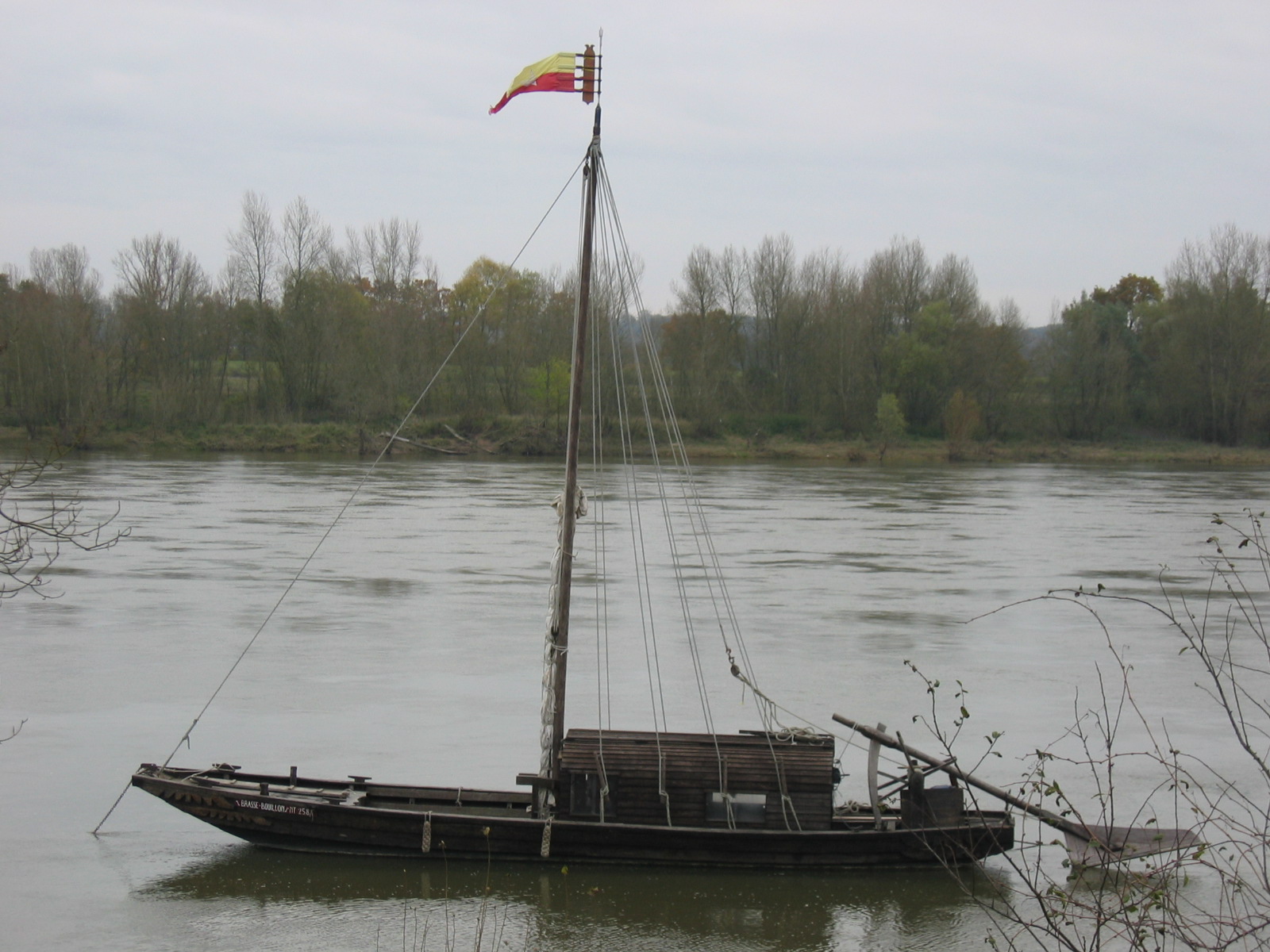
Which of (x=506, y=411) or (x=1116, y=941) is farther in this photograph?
(x=506, y=411)

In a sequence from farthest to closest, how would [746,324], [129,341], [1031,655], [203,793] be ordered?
[746,324] < [129,341] < [1031,655] < [203,793]

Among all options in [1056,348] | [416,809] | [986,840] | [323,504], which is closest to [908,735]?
[986,840]

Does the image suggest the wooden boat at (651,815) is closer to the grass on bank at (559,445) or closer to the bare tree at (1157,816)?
the bare tree at (1157,816)

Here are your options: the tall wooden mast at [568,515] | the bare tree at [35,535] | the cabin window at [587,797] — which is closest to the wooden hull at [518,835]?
the cabin window at [587,797]

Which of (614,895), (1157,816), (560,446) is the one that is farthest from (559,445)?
(614,895)

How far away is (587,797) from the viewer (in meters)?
10.5

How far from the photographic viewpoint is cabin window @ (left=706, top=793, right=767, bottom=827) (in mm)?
10562

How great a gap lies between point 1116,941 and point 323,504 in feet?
109

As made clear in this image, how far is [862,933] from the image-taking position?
9.80m

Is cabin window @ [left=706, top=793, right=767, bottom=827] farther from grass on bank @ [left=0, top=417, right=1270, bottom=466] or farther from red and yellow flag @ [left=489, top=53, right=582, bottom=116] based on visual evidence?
grass on bank @ [left=0, top=417, right=1270, bottom=466]

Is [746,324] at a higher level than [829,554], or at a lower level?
higher

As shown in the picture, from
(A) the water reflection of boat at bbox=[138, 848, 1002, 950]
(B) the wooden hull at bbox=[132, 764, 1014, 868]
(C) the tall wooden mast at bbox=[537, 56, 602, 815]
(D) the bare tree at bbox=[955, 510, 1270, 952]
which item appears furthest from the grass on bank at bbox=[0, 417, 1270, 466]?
(A) the water reflection of boat at bbox=[138, 848, 1002, 950]

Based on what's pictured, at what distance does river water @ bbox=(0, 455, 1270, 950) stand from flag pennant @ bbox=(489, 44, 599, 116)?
662 cm

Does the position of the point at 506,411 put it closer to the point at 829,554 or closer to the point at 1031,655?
the point at 829,554
